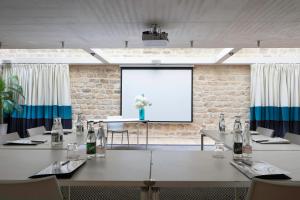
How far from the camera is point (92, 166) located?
1.72 meters

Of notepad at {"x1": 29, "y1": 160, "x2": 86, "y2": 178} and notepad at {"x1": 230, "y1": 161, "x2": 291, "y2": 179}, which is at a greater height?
notepad at {"x1": 230, "y1": 161, "x2": 291, "y2": 179}

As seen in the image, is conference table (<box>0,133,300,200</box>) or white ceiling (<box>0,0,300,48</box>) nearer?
conference table (<box>0,133,300,200</box>)

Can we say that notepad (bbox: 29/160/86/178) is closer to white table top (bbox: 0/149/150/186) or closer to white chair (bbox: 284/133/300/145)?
white table top (bbox: 0/149/150/186)

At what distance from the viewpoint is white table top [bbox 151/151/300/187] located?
141cm

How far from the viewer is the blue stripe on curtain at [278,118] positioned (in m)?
7.02

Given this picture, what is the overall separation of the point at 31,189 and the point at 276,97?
22.7ft

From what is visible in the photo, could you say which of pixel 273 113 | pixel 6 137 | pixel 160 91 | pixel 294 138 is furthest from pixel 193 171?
pixel 273 113

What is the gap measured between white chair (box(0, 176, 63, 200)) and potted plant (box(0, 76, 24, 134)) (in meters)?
5.55

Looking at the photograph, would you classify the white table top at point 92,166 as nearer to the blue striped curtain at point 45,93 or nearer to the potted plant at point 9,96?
the potted plant at point 9,96

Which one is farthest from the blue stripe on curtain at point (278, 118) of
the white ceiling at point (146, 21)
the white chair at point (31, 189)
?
the white chair at point (31, 189)

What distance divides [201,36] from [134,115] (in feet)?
12.5

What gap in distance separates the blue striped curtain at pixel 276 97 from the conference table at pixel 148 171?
16.5 ft

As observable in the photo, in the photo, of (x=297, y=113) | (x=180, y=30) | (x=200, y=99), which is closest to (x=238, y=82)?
(x=200, y=99)

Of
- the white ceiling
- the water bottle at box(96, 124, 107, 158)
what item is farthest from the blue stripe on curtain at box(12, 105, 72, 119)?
the water bottle at box(96, 124, 107, 158)
